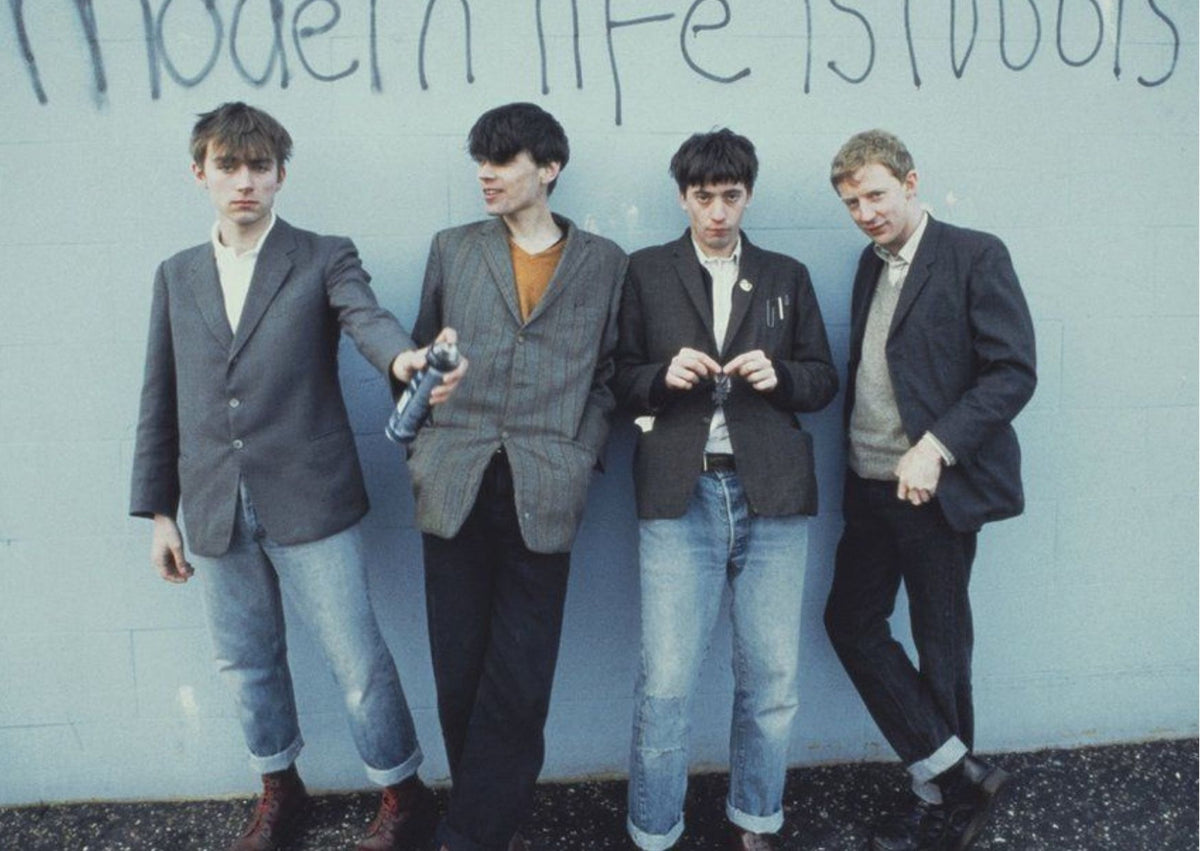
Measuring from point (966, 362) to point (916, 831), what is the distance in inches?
53.6

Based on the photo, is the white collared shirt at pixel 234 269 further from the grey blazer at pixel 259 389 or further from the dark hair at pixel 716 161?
the dark hair at pixel 716 161

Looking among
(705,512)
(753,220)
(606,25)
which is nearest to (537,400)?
(705,512)

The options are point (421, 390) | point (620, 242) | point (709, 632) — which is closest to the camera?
point (421, 390)

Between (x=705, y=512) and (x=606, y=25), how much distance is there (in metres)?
1.44

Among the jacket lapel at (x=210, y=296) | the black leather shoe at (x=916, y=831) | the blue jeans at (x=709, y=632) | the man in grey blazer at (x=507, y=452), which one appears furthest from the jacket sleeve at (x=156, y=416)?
the black leather shoe at (x=916, y=831)

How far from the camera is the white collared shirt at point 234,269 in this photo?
2479 millimetres

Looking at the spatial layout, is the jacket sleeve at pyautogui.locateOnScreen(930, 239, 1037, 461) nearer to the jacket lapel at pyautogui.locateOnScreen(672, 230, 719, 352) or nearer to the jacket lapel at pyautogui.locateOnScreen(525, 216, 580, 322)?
the jacket lapel at pyautogui.locateOnScreen(672, 230, 719, 352)

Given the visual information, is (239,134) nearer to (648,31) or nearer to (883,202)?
(648,31)

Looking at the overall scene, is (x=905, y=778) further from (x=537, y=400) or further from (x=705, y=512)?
(x=537, y=400)

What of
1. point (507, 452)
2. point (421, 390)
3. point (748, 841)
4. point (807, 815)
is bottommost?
point (807, 815)

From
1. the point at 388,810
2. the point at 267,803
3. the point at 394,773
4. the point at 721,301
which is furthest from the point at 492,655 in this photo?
the point at 721,301

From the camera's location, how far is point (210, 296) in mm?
2447

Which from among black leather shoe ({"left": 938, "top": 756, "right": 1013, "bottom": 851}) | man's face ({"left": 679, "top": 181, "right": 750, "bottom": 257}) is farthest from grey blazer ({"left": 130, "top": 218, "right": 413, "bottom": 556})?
black leather shoe ({"left": 938, "top": 756, "right": 1013, "bottom": 851})

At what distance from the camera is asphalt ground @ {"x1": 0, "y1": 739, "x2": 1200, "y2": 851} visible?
110 inches
